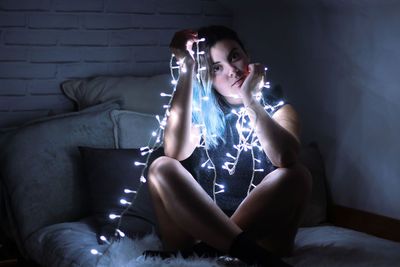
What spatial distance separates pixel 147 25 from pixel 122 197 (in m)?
1.20

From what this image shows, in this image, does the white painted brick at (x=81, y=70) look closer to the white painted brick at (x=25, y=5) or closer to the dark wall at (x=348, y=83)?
the white painted brick at (x=25, y=5)

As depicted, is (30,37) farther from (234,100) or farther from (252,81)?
(252,81)

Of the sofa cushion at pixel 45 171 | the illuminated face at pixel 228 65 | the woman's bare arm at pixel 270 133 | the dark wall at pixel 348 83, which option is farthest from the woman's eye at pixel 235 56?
the sofa cushion at pixel 45 171

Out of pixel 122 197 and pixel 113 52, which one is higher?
pixel 113 52

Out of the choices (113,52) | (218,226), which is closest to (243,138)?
(218,226)

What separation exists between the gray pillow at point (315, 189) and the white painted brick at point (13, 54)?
150 cm

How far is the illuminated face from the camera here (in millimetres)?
2244

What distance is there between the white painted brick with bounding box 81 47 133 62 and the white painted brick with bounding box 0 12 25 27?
343 mm

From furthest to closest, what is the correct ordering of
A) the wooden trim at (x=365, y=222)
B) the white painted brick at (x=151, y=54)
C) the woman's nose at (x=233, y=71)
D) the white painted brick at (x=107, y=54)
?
1. the white painted brick at (x=151, y=54)
2. the white painted brick at (x=107, y=54)
3. the wooden trim at (x=365, y=222)
4. the woman's nose at (x=233, y=71)

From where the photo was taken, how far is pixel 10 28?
2.78 m

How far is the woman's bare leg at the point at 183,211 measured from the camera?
72.4 inches

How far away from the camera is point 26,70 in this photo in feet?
9.36

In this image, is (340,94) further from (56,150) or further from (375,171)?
(56,150)

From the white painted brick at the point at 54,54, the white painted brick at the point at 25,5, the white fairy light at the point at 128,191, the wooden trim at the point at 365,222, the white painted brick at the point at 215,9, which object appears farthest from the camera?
the white painted brick at the point at 215,9
